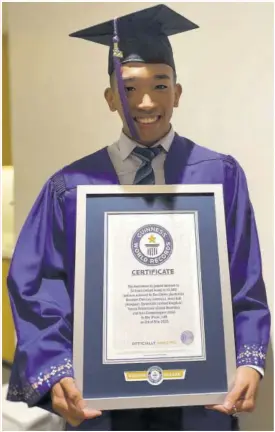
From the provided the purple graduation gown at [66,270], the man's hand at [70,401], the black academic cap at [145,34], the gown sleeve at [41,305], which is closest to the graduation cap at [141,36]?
the black academic cap at [145,34]

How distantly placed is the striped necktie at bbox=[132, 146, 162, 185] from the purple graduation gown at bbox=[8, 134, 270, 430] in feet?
0.10

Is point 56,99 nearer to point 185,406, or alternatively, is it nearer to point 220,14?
point 220,14

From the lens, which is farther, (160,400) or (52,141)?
(52,141)

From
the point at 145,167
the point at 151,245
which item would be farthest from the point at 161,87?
the point at 151,245

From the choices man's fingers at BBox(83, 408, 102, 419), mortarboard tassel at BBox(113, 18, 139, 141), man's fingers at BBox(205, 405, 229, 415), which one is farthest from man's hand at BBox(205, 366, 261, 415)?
mortarboard tassel at BBox(113, 18, 139, 141)

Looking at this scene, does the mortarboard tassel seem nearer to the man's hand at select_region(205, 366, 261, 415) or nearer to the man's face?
the man's face

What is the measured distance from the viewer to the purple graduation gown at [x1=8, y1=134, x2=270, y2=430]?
2.49 feet

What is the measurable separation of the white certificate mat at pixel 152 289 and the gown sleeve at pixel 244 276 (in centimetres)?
8

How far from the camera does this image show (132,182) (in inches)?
33.2

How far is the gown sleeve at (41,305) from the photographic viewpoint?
2.45ft

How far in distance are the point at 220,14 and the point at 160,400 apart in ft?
2.60

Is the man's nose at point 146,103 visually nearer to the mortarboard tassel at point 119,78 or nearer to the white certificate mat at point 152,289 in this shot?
the mortarboard tassel at point 119,78

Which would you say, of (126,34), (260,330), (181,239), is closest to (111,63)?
(126,34)

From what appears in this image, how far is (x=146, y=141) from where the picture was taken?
0.85 m
